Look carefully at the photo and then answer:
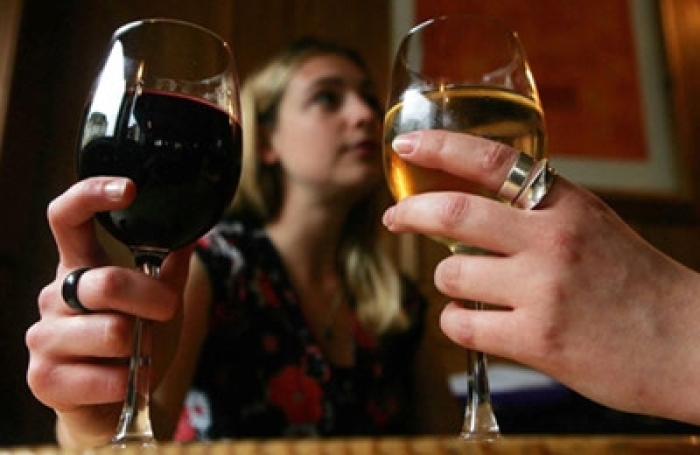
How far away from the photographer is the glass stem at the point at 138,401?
1.30 ft

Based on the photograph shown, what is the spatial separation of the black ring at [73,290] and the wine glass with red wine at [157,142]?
0.04 meters

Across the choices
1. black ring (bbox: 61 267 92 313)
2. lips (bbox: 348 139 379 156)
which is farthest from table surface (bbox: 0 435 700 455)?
lips (bbox: 348 139 379 156)

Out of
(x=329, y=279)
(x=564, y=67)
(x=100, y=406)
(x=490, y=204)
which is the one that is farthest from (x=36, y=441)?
(x=564, y=67)

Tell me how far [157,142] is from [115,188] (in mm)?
44

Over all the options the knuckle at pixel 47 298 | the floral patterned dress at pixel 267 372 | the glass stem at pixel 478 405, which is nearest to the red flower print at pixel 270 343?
the floral patterned dress at pixel 267 372

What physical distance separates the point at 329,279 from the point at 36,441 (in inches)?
23.1

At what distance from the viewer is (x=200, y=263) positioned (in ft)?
3.43

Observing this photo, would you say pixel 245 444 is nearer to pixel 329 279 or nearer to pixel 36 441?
pixel 36 441

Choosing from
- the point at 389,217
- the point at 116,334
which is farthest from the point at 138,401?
the point at 389,217

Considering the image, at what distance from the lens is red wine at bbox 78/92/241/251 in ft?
1.51

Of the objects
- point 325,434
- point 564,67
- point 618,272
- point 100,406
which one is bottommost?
point 325,434

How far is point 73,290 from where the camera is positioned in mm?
492

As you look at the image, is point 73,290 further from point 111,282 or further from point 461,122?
point 461,122

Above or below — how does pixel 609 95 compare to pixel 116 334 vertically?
above
